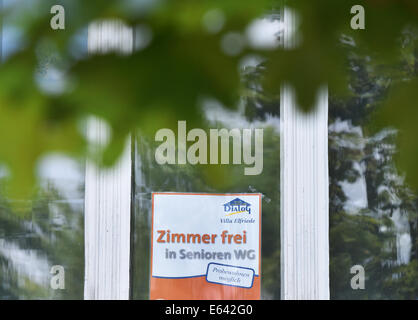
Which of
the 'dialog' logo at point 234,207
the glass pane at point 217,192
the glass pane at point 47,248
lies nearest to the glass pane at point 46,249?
the glass pane at point 47,248

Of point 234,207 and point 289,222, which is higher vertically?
point 234,207

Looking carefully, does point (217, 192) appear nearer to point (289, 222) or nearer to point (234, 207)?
point (234, 207)

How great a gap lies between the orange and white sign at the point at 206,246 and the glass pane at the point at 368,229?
1.94 ft

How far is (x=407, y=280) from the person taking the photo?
12.3 feet

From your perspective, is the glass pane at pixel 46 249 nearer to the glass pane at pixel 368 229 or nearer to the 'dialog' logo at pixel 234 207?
the 'dialog' logo at pixel 234 207

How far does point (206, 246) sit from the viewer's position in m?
3.79

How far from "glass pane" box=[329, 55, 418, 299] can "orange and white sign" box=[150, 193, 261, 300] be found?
23.3 inches

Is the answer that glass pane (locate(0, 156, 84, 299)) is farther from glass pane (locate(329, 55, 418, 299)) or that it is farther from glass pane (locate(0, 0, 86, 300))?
glass pane (locate(329, 55, 418, 299))

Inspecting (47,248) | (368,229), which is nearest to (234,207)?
(368,229)

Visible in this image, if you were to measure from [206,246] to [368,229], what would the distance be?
3.80 feet

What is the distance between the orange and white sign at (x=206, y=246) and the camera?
12.2 feet

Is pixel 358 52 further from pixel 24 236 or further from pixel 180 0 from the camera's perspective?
pixel 24 236
